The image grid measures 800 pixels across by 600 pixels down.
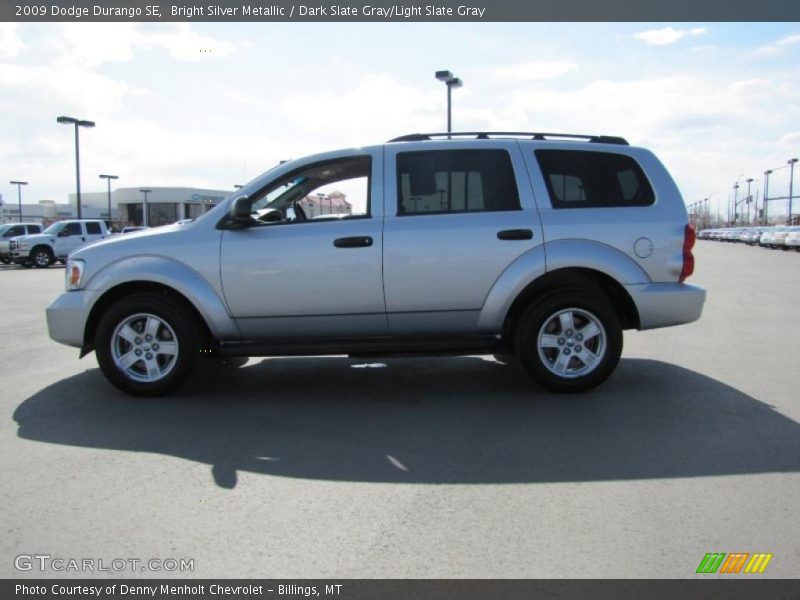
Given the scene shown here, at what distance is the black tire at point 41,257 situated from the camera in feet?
92.6

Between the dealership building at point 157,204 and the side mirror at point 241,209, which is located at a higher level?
the dealership building at point 157,204

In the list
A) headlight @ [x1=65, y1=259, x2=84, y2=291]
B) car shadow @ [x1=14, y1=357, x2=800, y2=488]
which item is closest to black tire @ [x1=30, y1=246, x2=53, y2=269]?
car shadow @ [x1=14, y1=357, x2=800, y2=488]

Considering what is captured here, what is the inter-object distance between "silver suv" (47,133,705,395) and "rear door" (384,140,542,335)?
0.04ft

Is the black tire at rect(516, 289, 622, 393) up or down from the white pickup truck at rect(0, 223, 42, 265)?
down

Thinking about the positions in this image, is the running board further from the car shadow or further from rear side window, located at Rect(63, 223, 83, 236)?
rear side window, located at Rect(63, 223, 83, 236)

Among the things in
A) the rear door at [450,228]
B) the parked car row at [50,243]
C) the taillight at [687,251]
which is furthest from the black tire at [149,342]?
the parked car row at [50,243]

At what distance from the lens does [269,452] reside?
170 inches

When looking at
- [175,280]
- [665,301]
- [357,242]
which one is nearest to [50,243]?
[175,280]

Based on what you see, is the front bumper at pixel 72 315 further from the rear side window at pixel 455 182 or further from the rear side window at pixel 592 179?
the rear side window at pixel 592 179

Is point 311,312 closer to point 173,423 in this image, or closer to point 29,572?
point 173,423

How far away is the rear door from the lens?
5406 mm

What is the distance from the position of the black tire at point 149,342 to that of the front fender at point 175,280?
0.15 m

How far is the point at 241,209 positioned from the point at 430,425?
7.43 ft
